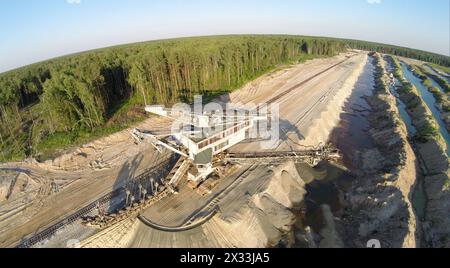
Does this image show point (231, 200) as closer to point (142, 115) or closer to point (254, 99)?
point (142, 115)

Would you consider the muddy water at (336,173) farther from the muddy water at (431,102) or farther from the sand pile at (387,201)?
the muddy water at (431,102)

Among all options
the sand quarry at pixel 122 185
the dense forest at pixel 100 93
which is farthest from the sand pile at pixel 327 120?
the dense forest at pixel 100 93

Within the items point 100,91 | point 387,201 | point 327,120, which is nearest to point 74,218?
point 100,91

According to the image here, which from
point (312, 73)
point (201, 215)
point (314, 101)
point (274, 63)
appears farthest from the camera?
point (274, 63)

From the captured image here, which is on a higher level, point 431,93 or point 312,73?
point 312,73

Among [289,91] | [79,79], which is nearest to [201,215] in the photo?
[79,79]

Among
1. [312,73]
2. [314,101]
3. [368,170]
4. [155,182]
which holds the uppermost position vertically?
[312,73]
